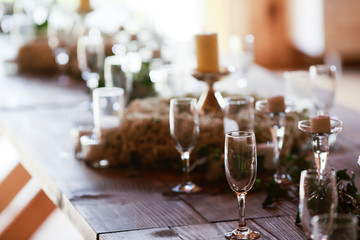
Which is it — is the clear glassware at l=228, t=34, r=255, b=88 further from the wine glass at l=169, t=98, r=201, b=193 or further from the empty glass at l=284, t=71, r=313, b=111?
the wine glass at l=169, t=98, r=201, b=193

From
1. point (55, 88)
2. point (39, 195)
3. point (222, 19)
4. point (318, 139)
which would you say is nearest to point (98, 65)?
point (55, 88)

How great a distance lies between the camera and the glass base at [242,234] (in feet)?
4.43

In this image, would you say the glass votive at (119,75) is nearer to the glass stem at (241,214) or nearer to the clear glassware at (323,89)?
the clear glassware at (323,89)

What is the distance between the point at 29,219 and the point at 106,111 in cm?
138

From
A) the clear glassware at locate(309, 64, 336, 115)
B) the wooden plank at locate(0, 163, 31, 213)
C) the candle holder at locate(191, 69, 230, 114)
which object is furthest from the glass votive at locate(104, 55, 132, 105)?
the wooden plank at locate(0, 163, 31, 213)

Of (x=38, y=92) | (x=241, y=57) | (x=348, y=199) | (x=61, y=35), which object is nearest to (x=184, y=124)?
(x=348, y=199)

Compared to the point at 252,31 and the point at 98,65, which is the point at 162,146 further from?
the point at 252,31

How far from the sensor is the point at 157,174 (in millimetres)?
1907

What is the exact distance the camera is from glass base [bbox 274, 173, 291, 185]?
5.60 ft

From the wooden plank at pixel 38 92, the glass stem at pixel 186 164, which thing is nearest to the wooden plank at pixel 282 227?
the glass stem at pixel 186 164

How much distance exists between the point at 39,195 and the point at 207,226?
2.17 m

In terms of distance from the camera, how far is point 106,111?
2.08 metres

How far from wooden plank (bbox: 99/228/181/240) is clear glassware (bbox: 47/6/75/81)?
229cm

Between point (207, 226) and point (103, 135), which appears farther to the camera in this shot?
point (103, 135)
